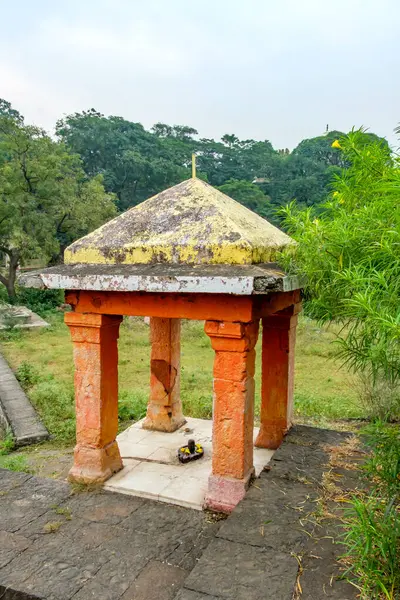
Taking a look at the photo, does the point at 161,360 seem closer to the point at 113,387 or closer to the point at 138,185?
the point at 113,387

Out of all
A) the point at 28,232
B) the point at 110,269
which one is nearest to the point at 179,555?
the point at 110,269

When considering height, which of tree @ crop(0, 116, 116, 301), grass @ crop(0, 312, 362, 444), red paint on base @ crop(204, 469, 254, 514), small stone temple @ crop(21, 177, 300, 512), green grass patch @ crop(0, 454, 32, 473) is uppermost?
tree @ crop(0, 116, 116, 301)

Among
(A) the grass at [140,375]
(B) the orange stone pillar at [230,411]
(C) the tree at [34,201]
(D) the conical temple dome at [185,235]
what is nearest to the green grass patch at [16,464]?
(A) the grass at [140,375]

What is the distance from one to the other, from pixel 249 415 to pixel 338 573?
65.4 inches

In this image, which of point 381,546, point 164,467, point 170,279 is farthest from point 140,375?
point 381,546

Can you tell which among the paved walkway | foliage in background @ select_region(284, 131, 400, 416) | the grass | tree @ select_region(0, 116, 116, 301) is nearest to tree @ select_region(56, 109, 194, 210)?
tree @ select_region(0, 116, 116, 301)

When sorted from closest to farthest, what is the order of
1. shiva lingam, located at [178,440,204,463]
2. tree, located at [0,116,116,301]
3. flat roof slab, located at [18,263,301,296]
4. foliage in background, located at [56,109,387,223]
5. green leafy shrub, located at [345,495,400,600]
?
green leafy shrub, located at [345,495,400,600] → flat roof slab, located at [18,263,301,296] → shiva lingam, located at [178,440,204,463] → tree, located at [0,116,116,301] → foliage in background, located at [56,109,387,223]

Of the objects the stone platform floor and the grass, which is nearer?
the stone platform floor

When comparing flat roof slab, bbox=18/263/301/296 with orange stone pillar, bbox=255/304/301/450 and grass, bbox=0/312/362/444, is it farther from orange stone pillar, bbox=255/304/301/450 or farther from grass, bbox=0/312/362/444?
grass, bbox=0/312/362/444

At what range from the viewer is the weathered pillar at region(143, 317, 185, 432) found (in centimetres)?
698

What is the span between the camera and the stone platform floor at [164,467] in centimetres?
486

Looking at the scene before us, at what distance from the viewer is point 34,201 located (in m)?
21.0

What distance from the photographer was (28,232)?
20.6 meters

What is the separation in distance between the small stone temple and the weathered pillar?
1.68 meters
